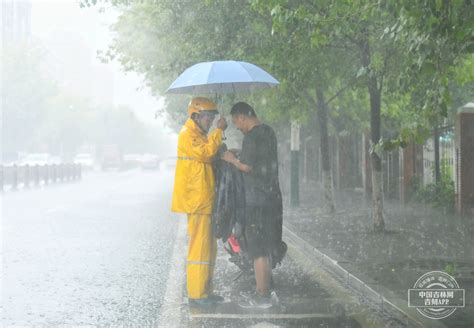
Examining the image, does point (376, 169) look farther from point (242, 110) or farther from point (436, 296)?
point (436, 296)

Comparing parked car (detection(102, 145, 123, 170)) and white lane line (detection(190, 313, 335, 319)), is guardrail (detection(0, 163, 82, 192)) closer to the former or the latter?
parked car (detection(102, 145, 123, 170))

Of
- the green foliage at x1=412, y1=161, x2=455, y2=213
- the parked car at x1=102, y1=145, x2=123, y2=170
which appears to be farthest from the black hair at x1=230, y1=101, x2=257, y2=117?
the parked car at x1=102, y1=145, x2=123, y2=170

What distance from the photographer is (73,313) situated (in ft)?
20.6

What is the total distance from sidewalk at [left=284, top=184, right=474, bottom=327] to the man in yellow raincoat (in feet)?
6.01

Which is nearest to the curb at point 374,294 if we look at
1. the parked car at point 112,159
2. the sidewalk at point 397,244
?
the sidewalk at point 397,244

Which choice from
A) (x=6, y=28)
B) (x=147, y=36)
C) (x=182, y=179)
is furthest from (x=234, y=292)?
(x=6, y=28)

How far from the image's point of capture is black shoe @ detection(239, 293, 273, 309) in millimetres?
6375

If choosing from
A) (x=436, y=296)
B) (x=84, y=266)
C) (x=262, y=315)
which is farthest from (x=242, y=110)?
(x=84, y=266)

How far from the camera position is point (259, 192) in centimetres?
650

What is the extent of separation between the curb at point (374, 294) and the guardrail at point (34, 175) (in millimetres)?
21562

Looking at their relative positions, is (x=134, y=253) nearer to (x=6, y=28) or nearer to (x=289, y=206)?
(x=289, y=206)

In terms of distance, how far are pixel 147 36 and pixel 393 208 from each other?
11.3 meters

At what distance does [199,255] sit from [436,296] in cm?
215

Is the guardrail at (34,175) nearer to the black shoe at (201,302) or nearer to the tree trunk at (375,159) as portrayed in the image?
the tree trunk at (375,159)
